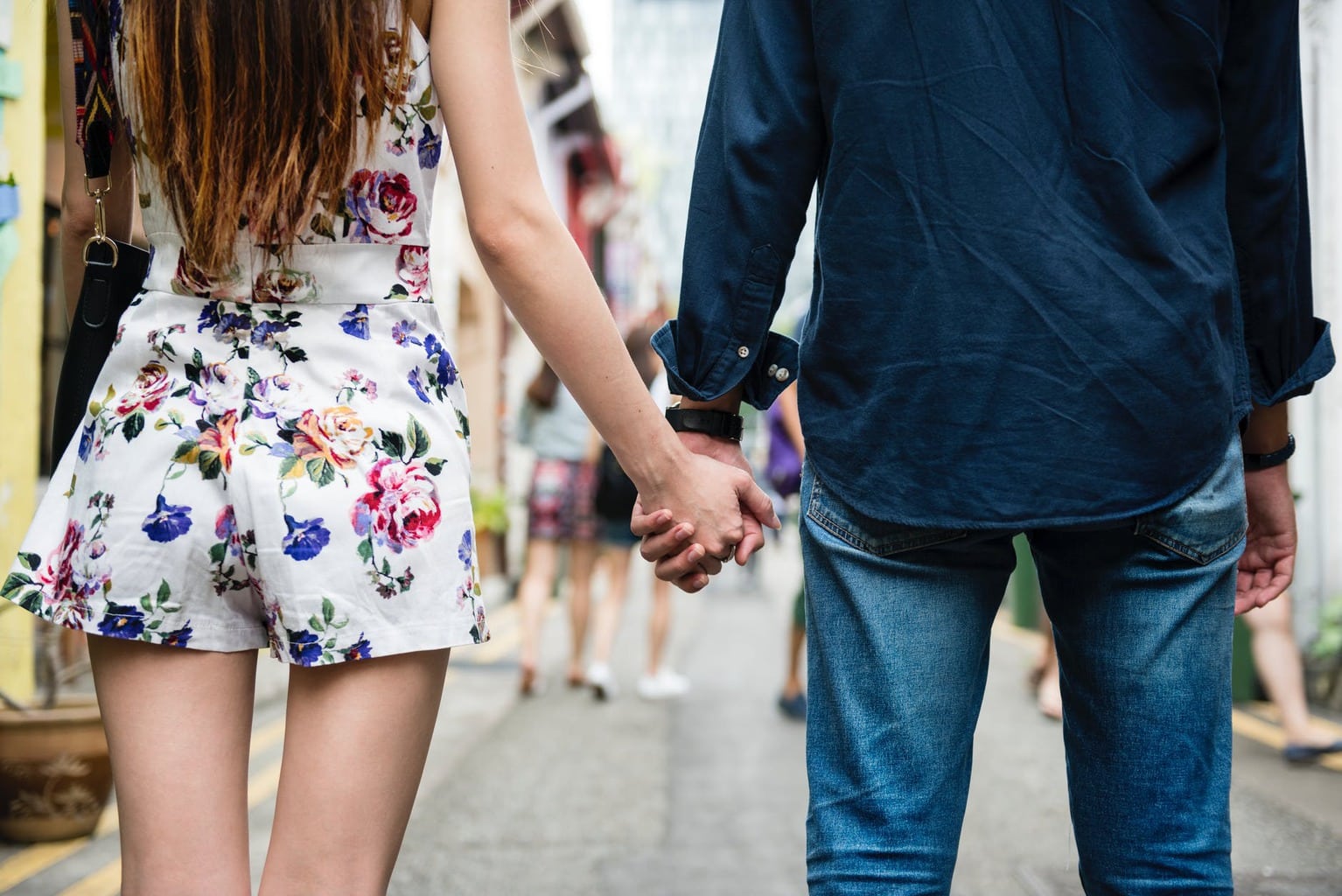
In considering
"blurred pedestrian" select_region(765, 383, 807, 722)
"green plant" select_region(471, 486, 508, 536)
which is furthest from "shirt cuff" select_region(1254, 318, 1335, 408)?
"green plant" select_region(471, 486, 508, 536)

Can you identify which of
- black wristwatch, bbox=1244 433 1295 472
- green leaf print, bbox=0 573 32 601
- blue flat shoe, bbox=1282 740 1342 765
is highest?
black wristwatch, bbox=1244 433 1295 472

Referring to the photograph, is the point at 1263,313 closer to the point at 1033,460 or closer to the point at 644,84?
the point at 1033,460

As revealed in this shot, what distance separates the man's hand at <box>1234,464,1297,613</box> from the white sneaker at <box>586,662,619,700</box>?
4.70m

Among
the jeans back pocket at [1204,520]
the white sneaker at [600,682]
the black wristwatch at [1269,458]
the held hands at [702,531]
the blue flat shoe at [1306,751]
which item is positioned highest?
the black wristwatch at [1269,458]

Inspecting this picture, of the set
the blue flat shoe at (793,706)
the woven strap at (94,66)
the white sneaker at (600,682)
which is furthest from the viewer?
the white sneaker at (600,682)

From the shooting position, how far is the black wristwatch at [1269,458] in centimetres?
183

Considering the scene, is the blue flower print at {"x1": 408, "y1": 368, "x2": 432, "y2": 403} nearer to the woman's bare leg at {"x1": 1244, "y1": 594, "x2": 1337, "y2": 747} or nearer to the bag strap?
the bag strap

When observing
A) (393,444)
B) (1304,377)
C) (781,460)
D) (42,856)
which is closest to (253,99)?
(393,444)

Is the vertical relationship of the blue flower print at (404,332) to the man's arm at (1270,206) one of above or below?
below

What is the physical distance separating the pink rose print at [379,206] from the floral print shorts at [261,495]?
0.26ft

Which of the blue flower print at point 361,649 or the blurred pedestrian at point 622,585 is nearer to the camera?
the blue flower print at point 361,649

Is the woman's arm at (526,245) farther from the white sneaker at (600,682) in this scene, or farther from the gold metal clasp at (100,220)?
the white sneaker at (600,682)

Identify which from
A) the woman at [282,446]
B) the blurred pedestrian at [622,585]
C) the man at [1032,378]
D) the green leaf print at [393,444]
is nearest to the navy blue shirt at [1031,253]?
the man at [1032,378]

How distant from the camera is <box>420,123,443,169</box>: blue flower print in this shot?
150cm
